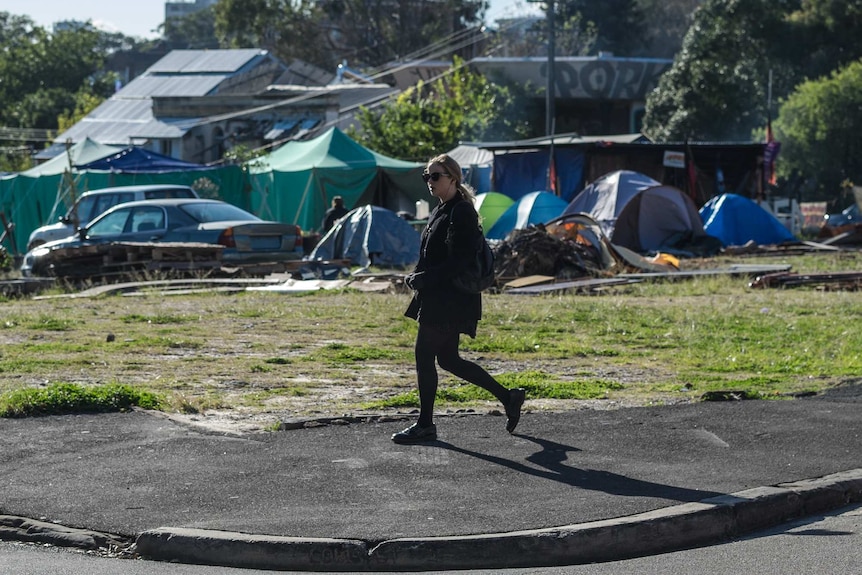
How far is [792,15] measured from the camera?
2079 inches

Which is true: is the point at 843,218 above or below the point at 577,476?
below

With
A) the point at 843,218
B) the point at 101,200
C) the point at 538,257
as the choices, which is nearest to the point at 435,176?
the point at 538,257

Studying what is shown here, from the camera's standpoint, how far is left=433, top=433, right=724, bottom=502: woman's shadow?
669cm

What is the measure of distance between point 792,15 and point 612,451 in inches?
1907

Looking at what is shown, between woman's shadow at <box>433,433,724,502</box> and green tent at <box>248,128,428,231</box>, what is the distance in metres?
26.2

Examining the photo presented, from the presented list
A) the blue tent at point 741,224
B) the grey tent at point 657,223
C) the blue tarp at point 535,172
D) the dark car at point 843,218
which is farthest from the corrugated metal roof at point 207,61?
the grey tent at point 657,223

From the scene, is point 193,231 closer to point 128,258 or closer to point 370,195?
point 128,258

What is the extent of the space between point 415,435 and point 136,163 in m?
28.3

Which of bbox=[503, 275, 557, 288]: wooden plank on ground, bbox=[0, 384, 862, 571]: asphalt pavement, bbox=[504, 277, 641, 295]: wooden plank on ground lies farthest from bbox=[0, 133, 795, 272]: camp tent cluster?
bbox=[0, 384, 862, 571]: asphalt pavement

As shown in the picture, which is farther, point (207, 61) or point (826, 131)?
point (207, 61)

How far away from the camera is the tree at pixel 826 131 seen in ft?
159

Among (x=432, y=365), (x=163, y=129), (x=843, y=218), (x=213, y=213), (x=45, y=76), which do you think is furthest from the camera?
(x=45, y=76)

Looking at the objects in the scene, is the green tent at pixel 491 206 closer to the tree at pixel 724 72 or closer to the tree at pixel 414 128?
the tree at pixel 414 128

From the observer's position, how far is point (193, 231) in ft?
76.5
